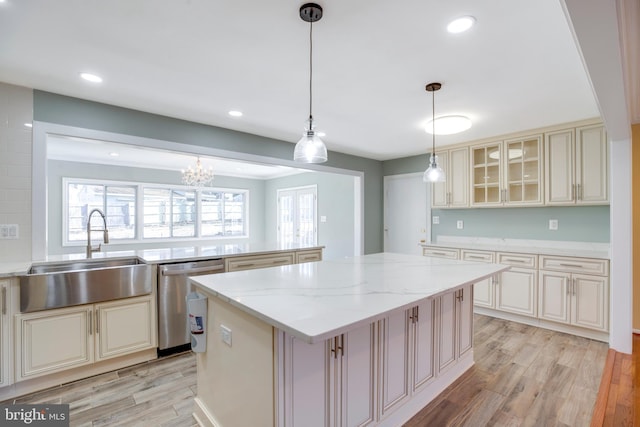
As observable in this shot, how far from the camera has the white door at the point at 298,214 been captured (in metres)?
6.73

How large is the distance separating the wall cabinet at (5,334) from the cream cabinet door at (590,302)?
497cm

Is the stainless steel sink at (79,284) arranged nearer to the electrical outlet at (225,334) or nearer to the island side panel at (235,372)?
the island side panel at (235,372)

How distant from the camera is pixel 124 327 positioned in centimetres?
256

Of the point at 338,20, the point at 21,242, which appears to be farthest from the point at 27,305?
the point at 338,20

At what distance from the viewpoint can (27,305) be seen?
2150 mm

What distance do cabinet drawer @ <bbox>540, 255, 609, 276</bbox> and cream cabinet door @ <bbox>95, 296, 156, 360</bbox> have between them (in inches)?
161

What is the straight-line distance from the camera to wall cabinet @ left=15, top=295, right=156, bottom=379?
2.17 m

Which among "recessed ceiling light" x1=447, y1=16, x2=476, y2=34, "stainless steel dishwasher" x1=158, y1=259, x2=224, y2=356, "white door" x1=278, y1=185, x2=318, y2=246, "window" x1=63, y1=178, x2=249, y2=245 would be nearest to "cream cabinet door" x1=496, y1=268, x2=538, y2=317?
"recessed ceiling light" x1=447, y1=16, x2=476, y2=34

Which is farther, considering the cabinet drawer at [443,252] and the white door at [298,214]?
the white door at [298,214]

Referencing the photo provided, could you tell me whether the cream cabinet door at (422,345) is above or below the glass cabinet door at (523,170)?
below

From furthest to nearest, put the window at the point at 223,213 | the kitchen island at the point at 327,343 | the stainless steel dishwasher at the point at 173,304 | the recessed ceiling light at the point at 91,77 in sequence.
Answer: the window at the point at 223,213 → the stainless steel dishwasher at the point at 173,304 → the recessed ceiling light at the point at 91,77 → the kitchen island at the point at 327,343

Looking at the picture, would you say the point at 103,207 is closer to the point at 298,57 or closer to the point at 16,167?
the point at 16,167

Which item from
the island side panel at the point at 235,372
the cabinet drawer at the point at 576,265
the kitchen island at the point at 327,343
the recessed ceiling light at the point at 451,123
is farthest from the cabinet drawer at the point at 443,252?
the island side panel at the point at 235,372

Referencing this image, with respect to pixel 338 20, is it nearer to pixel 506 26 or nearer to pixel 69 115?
pixel 506 26
